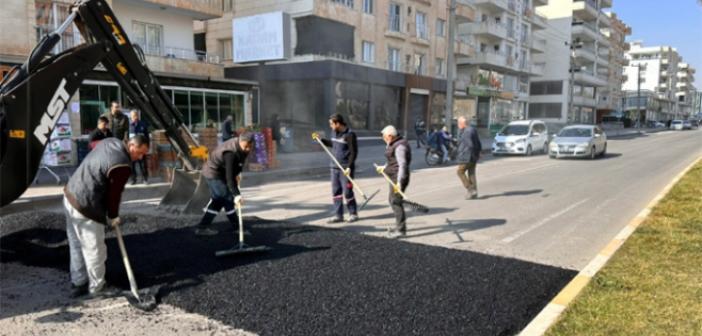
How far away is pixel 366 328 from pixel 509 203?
22.3 ft

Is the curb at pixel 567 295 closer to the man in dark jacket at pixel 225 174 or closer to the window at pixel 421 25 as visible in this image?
the man in dark jacket at pixel 225 174

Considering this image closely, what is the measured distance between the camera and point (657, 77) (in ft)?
380

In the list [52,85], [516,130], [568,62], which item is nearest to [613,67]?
[568,62]

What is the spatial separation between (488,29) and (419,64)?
44.2ft

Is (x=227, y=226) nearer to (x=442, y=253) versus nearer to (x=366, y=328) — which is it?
(x=442, y=253)

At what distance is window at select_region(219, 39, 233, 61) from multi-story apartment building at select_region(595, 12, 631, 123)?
69816 mm

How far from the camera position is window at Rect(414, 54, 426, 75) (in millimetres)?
34250

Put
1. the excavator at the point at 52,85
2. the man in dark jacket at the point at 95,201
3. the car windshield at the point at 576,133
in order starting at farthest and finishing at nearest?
the car windshield at the point at 576,133 < the excavator at the point at 52,85 < the man in dark jacket at the point at 95,201

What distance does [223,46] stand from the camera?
1199 inches

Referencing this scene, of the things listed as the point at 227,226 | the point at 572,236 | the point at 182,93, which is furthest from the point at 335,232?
the point at 182,93

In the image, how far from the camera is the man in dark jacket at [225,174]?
6184mm

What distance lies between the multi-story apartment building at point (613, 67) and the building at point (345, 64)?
59.2 m

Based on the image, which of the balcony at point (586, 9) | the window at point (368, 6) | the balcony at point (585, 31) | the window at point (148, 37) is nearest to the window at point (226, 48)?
the window at point (148, 37)

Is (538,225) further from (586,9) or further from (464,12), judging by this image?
(586,9)
